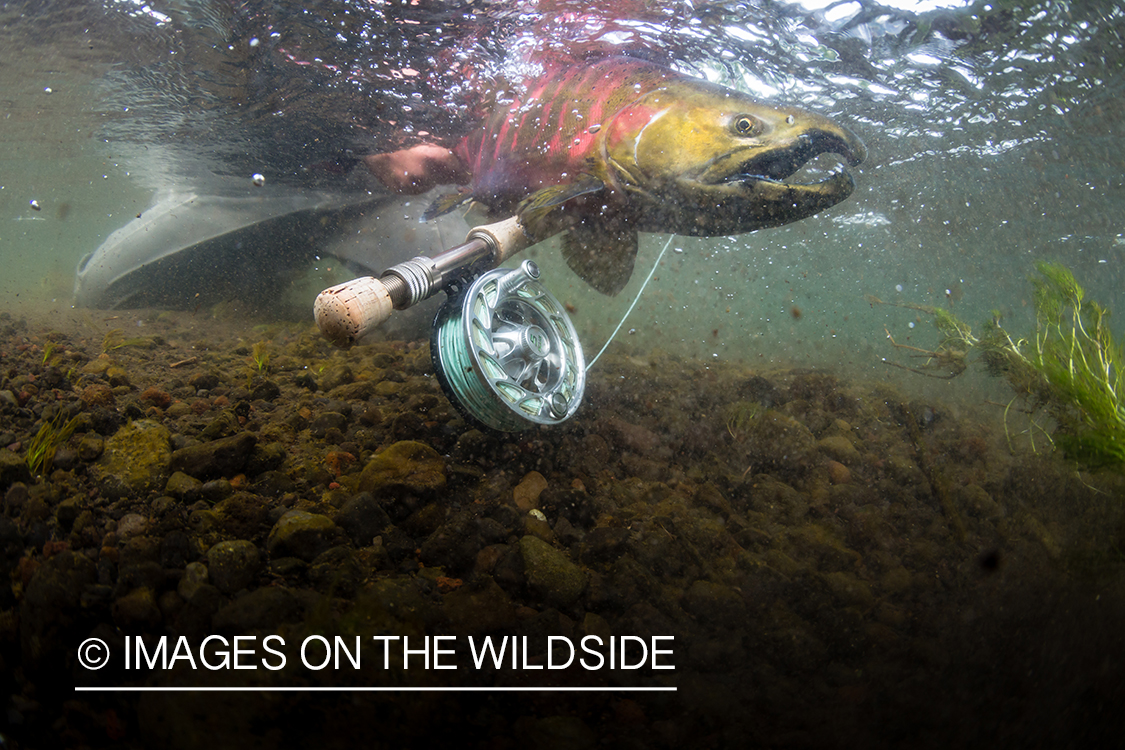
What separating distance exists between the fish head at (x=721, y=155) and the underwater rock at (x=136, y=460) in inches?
106

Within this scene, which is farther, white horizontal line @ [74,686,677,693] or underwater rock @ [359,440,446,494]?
underwater rock @ [359,440,446,494]

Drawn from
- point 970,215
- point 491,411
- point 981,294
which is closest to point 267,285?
point 491,411

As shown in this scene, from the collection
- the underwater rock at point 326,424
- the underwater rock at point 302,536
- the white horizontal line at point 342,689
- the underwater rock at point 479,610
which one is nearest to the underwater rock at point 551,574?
the underwater rock at point 479,610

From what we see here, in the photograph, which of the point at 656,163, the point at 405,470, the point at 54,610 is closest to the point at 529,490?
the point at 405,470

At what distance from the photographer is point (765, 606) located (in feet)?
5.26

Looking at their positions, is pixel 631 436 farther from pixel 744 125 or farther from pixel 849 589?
pixel 744 125

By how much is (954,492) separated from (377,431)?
9.46 ft

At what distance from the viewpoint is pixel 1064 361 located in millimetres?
2953

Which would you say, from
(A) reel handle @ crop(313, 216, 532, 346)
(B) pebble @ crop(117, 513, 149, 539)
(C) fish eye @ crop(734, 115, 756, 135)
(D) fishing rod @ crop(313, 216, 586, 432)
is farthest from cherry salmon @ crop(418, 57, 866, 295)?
(B) pebble @ crop(117, 513, 149, 539)

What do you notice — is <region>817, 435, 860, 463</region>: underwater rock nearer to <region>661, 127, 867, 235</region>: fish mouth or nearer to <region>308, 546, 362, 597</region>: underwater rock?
<region>661, 127, 867, 235</region>: fish mouth

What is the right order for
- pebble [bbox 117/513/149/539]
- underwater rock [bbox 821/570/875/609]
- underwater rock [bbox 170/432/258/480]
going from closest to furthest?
1. pebble [bbox 117/513/149/539]
2. underwater rock [bbox 821/570/875/609]
3. underwater rock [bbox 170/432/258/480]

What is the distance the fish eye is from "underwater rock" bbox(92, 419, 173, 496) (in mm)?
3138

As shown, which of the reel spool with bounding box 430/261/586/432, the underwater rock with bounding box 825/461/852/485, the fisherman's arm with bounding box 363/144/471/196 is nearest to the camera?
the reel spool with bounding box 430/261/586/432

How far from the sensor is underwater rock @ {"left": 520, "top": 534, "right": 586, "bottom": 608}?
1.51 metres
